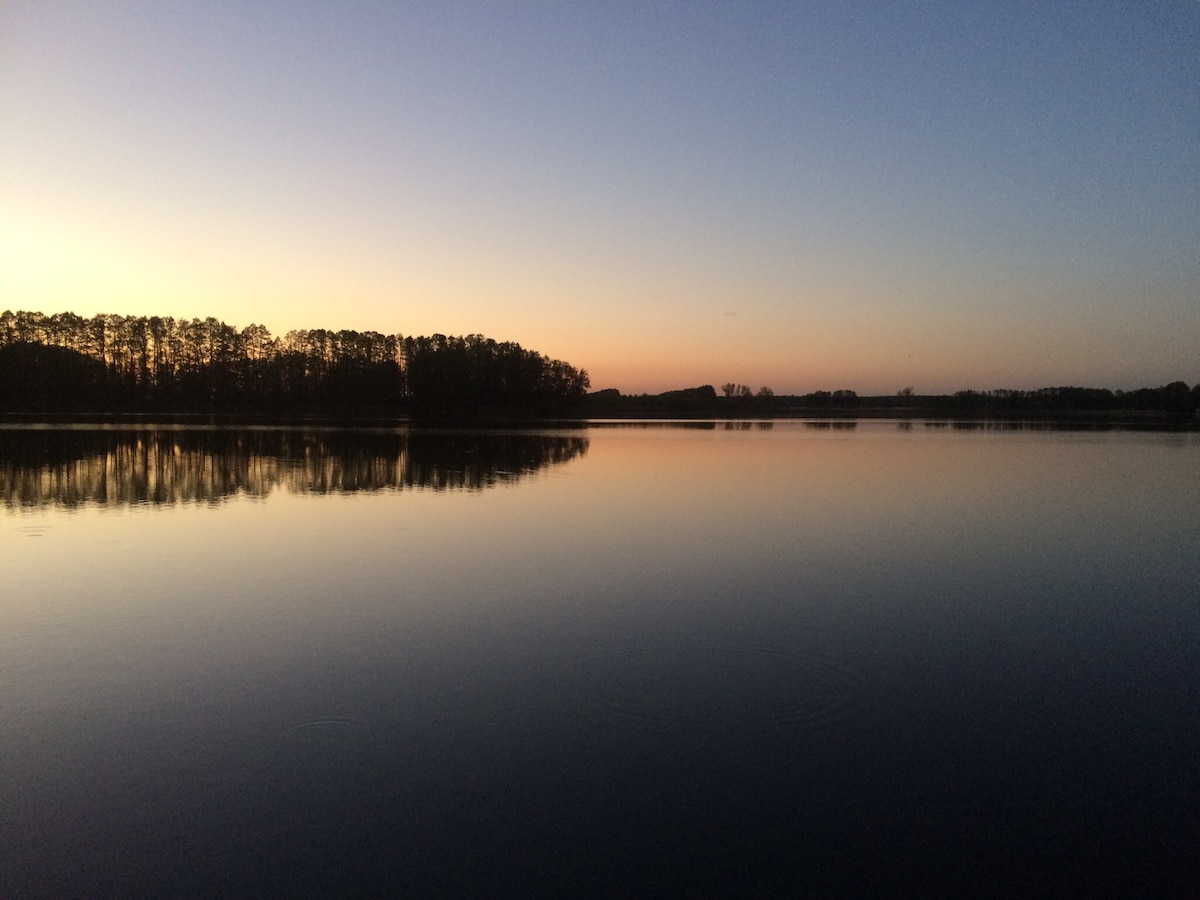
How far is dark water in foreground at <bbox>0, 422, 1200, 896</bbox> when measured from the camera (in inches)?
165

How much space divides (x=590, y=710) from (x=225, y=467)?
22.2 meters

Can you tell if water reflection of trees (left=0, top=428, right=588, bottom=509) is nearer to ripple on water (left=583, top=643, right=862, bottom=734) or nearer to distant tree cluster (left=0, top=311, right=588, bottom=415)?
ripple on water (left=583, top=643, right=862, bottom=734)

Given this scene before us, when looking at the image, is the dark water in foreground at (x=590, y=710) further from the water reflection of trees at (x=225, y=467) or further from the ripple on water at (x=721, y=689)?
the water reflection of trees at (x=225, y=467)

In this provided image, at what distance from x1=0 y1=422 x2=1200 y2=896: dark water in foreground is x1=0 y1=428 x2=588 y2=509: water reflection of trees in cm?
413

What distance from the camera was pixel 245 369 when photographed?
9894 centimetres

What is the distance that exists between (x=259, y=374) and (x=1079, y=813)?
107324mm

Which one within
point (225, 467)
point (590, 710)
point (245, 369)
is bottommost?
point (590, 710)

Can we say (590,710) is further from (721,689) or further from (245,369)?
(245,369)

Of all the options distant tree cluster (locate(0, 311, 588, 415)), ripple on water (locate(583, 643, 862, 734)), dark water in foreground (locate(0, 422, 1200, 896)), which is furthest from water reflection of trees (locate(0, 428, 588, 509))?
distant tree cluster (locate(0, 311, 588, 415))

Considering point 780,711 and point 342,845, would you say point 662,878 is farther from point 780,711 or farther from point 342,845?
point 780,711

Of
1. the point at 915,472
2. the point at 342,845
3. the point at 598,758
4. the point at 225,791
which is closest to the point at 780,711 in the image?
the point at 598,758

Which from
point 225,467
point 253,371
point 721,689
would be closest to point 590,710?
point 721,689

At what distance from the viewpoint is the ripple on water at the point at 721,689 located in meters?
5.88

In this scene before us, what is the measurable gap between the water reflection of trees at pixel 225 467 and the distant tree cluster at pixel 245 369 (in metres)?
59.1
